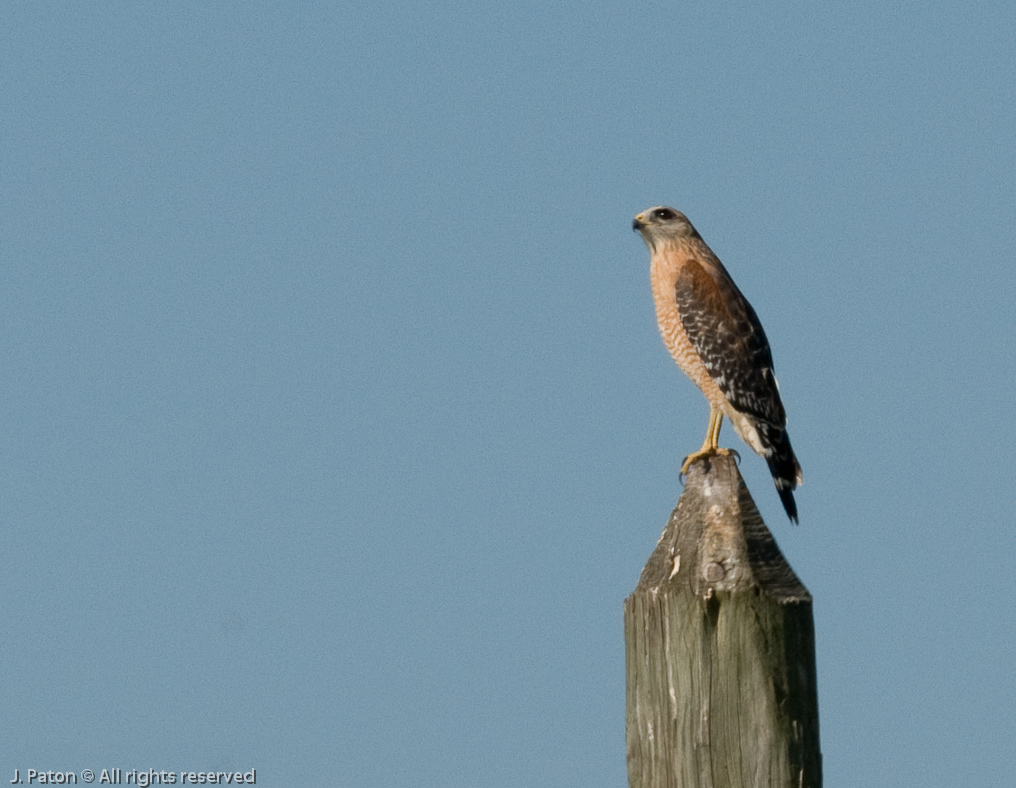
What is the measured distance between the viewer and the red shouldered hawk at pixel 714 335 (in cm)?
945

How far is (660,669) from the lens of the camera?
4.07 metres

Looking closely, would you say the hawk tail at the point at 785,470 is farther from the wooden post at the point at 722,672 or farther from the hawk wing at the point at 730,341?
the wooden post at the point at 722,672

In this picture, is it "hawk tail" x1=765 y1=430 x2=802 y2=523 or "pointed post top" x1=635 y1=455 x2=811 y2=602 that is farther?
"hawk tail" x1=765 y1=430 x2=802 y2=523

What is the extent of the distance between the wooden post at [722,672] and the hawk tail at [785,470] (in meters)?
4.35

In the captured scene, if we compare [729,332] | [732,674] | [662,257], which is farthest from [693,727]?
[662,257]

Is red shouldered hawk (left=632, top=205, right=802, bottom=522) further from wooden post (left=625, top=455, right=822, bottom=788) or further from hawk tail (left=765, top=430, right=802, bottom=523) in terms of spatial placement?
wooden post (left=625, top=455, right=822, bottom=788)

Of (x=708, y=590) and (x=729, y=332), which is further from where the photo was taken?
(x=729, y=332)

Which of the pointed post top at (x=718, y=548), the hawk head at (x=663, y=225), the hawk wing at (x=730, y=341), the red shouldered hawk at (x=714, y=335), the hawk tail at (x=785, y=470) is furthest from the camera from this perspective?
the hawk head at (x=663, y=225)

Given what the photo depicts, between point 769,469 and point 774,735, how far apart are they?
5.17 m

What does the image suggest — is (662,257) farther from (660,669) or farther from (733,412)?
(660,669)

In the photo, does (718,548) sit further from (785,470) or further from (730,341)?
(730,341)

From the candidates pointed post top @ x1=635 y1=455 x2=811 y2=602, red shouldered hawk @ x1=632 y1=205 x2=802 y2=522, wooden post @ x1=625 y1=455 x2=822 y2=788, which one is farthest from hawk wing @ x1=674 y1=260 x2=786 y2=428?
wooden post @ x1=625 y1=455 x2=822 y2=788

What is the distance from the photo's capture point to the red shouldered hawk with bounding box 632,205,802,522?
9445 mm

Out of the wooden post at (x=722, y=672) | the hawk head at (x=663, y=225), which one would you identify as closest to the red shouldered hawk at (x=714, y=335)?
the hawk head at (x=663, y=225)
